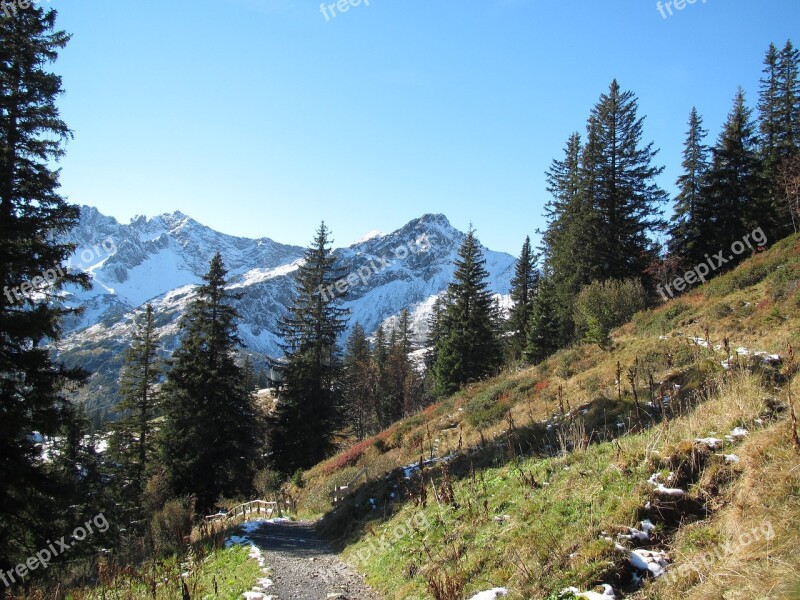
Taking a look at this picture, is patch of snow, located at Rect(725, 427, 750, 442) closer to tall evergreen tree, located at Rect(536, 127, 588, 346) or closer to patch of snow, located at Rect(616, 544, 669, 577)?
patch of snow, located at Rect(616, 544, 669, 577)

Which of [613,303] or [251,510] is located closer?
[251,510]

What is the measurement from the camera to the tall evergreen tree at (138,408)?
27484 millimetres

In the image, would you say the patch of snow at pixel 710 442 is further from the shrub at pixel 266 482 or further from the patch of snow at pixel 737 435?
the shrub at pixel 266 482

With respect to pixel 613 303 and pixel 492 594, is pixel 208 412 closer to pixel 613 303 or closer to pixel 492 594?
pixel 613 303

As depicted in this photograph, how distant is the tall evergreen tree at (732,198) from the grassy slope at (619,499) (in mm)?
18831

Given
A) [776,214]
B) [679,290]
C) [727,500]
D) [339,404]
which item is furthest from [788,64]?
[727,500]

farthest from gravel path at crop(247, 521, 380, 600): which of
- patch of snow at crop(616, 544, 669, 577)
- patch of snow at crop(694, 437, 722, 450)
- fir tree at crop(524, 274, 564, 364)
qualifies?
fir tree at crop(524, 274, 564, 364)

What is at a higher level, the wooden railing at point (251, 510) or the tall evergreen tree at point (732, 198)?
the tall evergreen tree at point (732, 198)

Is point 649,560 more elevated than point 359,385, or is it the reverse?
point 359,385

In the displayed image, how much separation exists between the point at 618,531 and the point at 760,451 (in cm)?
174

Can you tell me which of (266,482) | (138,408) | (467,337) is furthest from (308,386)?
(467,337)

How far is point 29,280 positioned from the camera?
1109 cm

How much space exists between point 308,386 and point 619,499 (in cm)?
2792

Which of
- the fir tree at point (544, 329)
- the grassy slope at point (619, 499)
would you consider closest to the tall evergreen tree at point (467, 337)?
the fir tree at point (544, 329)
